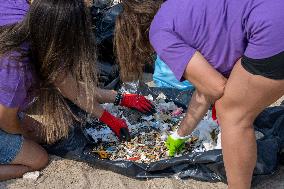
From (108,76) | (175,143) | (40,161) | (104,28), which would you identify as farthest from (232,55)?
(104,28)

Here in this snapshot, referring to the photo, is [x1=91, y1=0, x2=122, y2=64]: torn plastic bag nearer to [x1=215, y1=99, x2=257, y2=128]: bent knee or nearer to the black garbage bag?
the black garbage bag

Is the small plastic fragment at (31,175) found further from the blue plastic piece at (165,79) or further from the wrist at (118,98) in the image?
the blue plastic piece at (165,79)

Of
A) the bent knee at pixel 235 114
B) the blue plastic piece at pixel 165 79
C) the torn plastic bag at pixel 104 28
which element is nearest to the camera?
the bent knee at pixel 235 114

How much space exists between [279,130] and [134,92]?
0.96 metres

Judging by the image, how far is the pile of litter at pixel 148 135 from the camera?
7.03 feet

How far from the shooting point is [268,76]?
139 cm

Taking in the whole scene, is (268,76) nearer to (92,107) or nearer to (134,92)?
(92,107)

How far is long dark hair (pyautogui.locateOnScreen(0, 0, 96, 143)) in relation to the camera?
5.12 feet

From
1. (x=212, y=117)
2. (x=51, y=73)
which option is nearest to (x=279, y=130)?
(x=212, y=117)

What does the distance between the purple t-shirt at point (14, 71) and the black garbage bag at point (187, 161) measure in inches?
16.3

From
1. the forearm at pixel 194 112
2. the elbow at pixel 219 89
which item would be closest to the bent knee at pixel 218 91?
the elbow at pixel 219 89

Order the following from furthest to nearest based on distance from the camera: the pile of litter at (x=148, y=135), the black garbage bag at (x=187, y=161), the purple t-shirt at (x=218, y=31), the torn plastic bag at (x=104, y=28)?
the torn plastic bag at (x=104, y=28)
the pile of litter at (x=148, y=135)
the black garbage bag at (x=187, y=161)
the purple t-shirt at (x=218, y=31)

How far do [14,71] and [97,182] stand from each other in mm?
657

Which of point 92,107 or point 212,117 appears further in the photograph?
point 212,117
